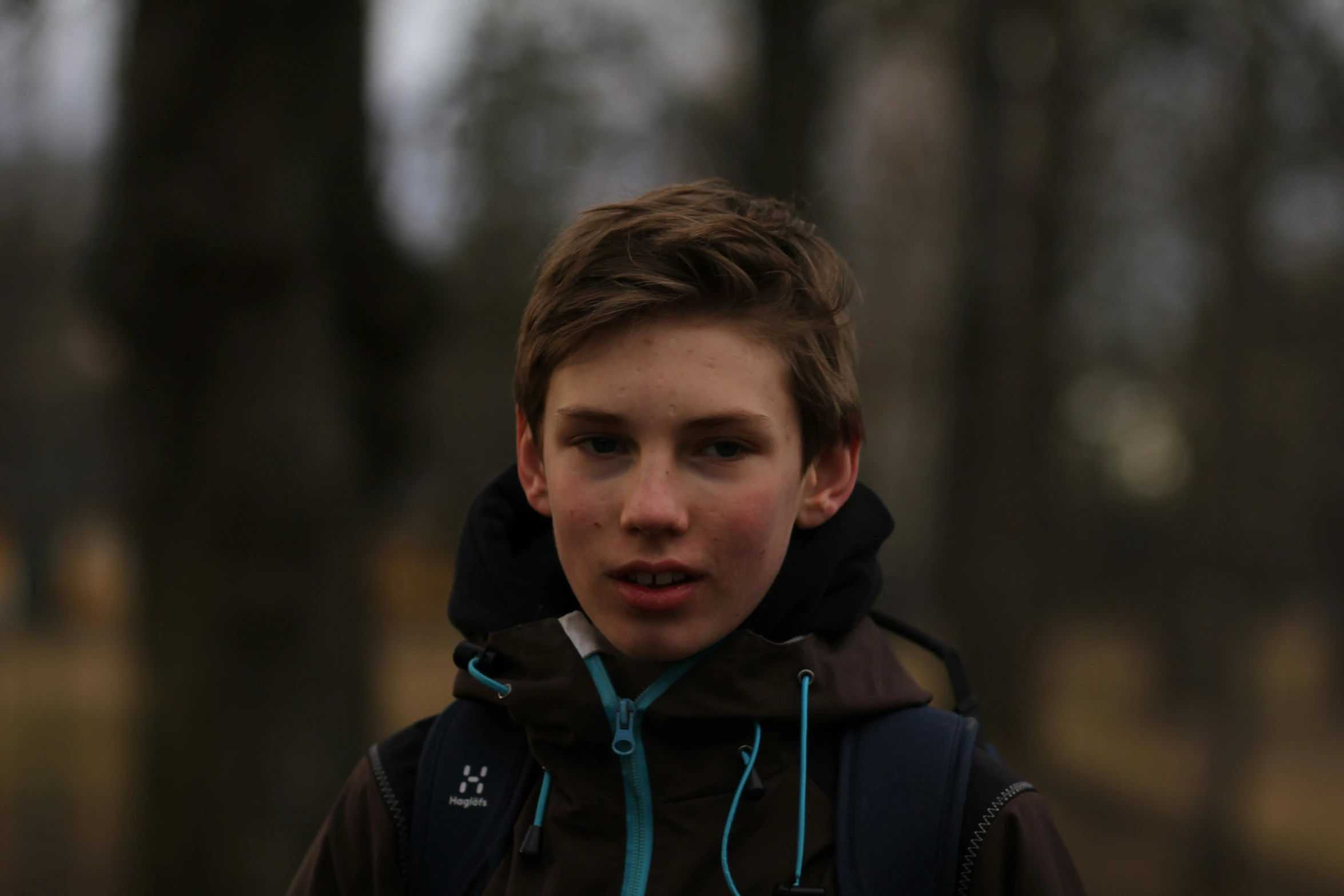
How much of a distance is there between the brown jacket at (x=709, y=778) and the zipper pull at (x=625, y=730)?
2cm

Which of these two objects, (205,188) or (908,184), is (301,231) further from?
(908,184)

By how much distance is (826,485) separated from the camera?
200 cm

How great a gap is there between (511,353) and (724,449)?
1537cm

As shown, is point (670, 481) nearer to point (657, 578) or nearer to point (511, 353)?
point (657, 578)

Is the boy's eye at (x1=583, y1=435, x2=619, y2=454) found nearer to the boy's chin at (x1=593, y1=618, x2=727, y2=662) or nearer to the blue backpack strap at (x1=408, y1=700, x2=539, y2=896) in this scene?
the boy's chin at (x1=593, y1=618, x2=727, y2=662)

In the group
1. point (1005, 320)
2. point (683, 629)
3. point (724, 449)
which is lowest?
point (683, 629)

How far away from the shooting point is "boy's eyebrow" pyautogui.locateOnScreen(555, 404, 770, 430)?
1779 mm

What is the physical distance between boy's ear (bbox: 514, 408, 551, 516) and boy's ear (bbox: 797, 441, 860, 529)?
427 mm

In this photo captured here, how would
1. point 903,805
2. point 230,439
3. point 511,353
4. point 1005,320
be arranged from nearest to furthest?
point 903,805, point 230,439, point 1005,320, point 511,353

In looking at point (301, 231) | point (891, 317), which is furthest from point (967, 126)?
point (891, 317)

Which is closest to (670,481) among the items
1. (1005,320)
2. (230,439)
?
(230,439)

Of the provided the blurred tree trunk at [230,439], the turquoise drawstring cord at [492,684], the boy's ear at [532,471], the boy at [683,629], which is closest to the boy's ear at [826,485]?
the boy at [683,629]

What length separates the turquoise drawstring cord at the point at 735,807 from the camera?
1.70 metres

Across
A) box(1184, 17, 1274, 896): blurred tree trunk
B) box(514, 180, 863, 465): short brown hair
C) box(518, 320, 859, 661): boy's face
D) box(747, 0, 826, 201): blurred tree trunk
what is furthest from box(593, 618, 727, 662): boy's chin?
box(1184, 17, 1274, 896): blurred tree trunk
